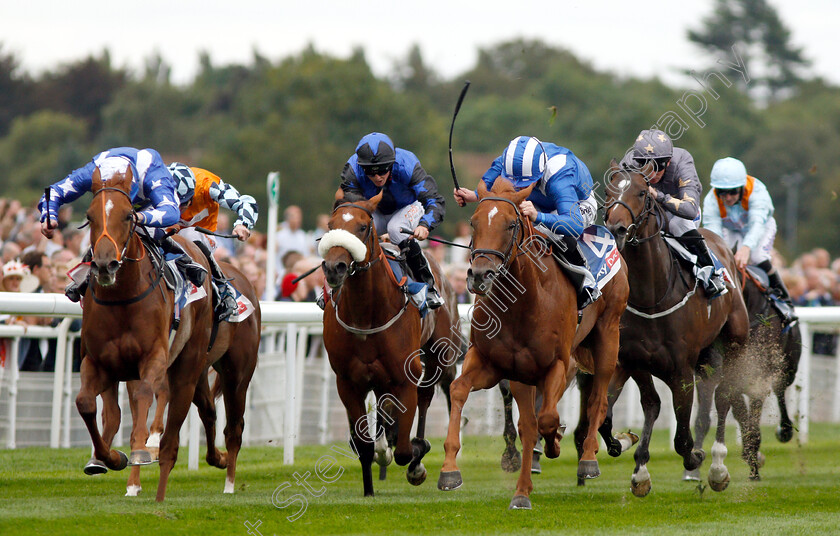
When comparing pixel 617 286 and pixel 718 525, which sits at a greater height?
pixel 617 286

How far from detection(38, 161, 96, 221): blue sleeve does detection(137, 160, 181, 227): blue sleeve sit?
32 cm

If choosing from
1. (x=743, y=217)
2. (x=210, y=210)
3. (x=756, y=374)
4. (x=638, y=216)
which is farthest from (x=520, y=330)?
(x=743, y=217)

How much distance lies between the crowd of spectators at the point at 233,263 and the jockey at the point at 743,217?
2.30 metres

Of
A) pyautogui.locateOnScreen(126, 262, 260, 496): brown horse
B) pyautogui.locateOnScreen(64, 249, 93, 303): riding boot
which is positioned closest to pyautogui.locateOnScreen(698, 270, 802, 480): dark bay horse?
pyautogui.locateOnScreen(126, 262, 260, 496): brown horse

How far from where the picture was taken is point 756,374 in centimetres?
921

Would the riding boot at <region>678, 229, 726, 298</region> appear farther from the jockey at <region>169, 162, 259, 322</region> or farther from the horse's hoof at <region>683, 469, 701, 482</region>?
the jockey at <region>169, 162, 259, 322</region>

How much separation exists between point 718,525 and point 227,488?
10.2ft

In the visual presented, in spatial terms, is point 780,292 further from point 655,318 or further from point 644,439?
point 644,439

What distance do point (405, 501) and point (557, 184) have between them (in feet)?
6.96

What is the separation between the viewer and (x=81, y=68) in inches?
2213

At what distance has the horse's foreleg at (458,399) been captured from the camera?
6.32m

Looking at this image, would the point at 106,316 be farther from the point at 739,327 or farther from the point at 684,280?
the point at 739,327

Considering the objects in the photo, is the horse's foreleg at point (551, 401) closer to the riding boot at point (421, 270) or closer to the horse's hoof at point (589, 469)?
the horse's hoof at point (589, 469)

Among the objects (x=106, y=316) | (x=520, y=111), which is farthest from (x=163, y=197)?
(x=520, y=111)
